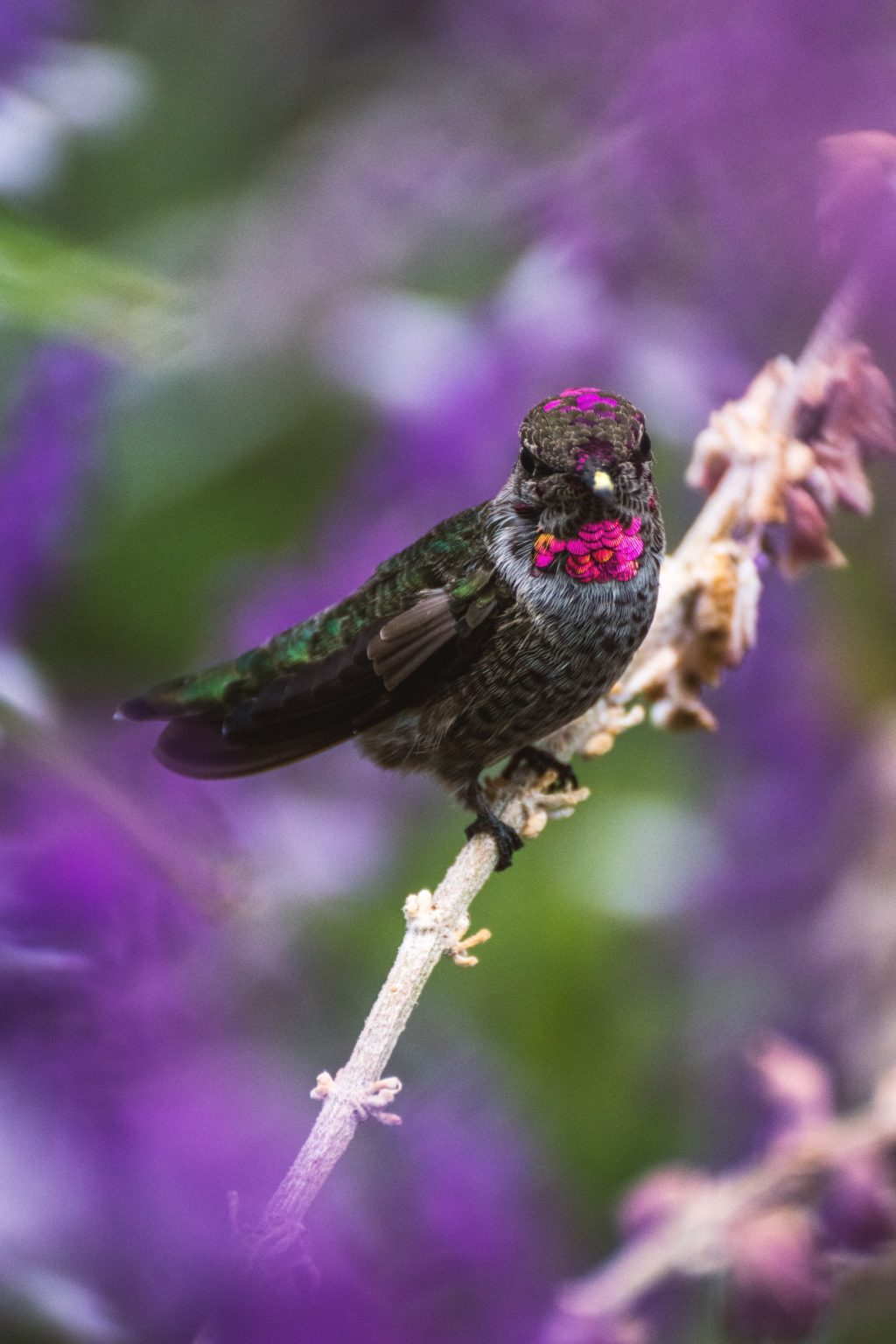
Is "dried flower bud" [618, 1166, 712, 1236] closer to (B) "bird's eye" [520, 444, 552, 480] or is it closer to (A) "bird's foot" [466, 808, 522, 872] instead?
(A) "bird's foot" [466, 808, 522, 872]

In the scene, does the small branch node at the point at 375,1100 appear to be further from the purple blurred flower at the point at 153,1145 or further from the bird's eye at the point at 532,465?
the bird's eye at the point at 532,465

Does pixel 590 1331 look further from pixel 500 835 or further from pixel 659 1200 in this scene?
pixel 500 835

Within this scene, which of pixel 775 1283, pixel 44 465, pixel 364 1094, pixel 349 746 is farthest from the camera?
pixel 349 746

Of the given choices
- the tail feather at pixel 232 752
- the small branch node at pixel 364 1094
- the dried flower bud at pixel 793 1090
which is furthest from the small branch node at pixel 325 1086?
the dried flower bud at pixel 793 1090

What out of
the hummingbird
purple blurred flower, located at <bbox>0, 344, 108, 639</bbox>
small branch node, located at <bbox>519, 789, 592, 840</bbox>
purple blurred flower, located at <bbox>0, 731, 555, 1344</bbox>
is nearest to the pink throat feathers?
the hummingbird

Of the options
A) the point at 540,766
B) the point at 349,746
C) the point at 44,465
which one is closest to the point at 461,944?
the point at 540,766
